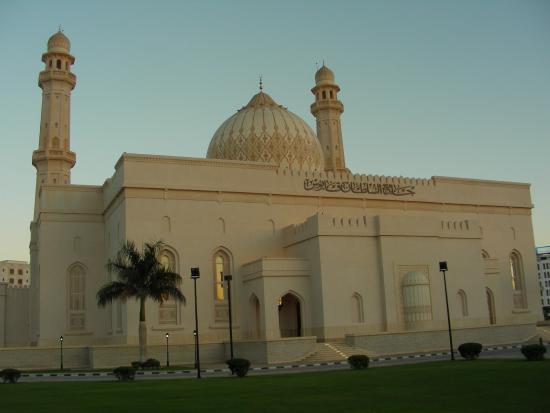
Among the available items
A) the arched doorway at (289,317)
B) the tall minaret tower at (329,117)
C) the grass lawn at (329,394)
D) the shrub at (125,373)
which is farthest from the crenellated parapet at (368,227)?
the grass lawn at (329,394)

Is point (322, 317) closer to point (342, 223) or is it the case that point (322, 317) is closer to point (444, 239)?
point (342, 223)

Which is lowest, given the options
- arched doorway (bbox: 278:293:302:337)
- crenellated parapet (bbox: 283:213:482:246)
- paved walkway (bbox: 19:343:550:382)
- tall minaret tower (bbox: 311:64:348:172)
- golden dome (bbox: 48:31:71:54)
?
paved walkway (bbox: 19:343:550:382)

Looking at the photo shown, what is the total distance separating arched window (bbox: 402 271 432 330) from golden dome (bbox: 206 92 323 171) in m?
9.50

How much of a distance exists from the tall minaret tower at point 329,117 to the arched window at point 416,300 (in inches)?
548

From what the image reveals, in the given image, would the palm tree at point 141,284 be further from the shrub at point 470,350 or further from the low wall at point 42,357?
the shrub at point 470,350

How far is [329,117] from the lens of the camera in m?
42.4

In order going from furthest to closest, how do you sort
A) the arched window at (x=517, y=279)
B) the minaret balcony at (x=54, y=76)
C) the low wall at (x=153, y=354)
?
1. the arched window at (x=517, y=279)
2. the minaret balcony at (x=54, y=76)
3. the low wall at (x=153, y=354)

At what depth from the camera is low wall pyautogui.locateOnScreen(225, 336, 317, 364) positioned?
23609 millimetres

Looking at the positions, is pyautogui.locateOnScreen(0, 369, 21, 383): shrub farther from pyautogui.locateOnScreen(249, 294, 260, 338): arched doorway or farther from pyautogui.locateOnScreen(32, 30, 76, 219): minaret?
pyautogui.locateOnScreen(32, 30, 76, 219): minaret

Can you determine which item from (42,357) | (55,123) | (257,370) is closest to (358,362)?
(257,370)

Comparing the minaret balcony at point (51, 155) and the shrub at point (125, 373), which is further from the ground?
the minaret balcony at point (51, 155)

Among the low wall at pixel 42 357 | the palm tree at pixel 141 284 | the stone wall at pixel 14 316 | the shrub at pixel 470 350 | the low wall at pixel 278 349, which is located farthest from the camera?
the stone wall at pixel 14 316

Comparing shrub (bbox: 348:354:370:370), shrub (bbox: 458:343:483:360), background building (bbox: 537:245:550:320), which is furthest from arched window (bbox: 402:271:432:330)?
background building (bbox: 537:245:550:320)

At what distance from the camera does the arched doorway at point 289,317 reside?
3152 cm
